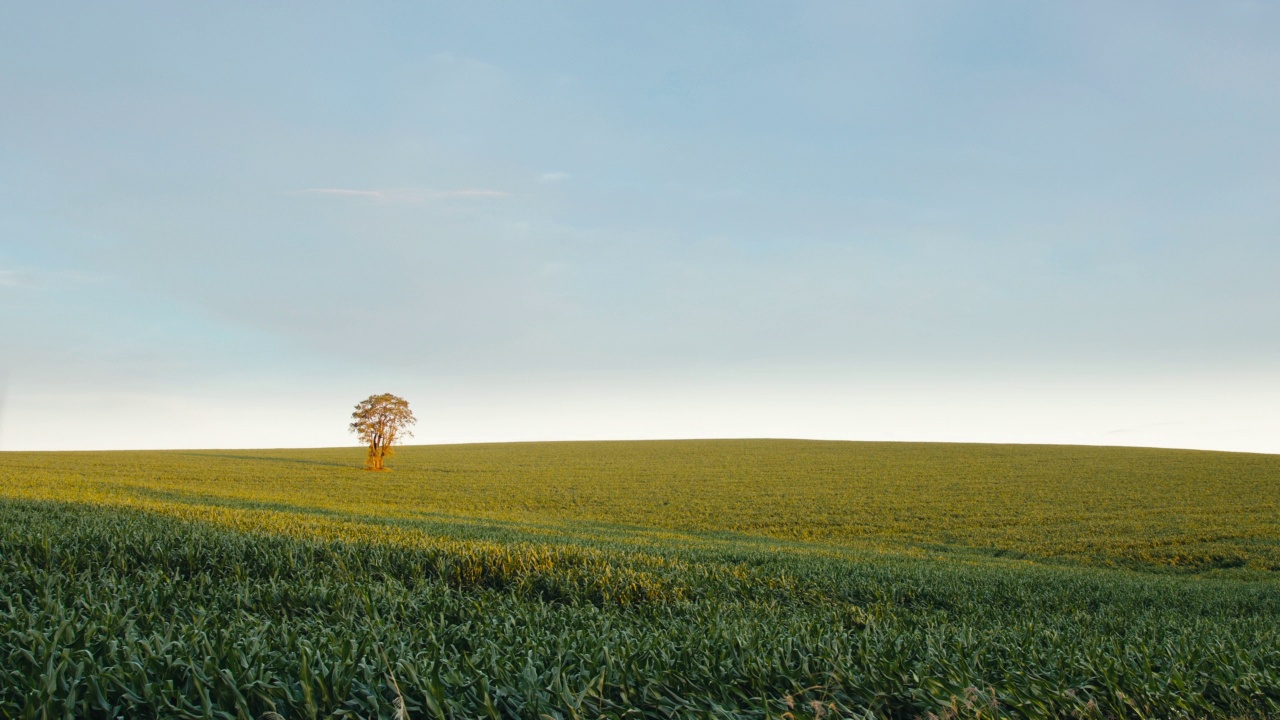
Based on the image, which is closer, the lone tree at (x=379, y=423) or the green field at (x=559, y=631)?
the green field at (x=559, y=631)

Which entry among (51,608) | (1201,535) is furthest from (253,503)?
(1201,535)

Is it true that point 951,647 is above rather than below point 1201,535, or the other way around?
above

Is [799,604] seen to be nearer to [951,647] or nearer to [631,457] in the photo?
[951,647]

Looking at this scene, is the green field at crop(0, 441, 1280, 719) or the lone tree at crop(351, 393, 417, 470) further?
the lone tree at crop(351, 393, 417, 470)

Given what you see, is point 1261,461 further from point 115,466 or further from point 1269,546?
point 115,466

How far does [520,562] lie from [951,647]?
5.13 metres

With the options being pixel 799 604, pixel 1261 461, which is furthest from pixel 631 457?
pixel 799 604

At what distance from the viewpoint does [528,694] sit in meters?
2.76

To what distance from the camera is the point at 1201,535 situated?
27609 millimetres

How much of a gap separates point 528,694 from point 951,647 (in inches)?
131

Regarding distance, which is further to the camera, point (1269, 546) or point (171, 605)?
point (1269, 546)

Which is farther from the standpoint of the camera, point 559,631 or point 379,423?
point 379,423

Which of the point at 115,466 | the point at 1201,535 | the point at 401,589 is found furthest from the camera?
the point at 115,466

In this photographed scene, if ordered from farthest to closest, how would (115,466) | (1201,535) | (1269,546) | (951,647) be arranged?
(115,466) → (1201,535) → (1269,546) → (951,647)
